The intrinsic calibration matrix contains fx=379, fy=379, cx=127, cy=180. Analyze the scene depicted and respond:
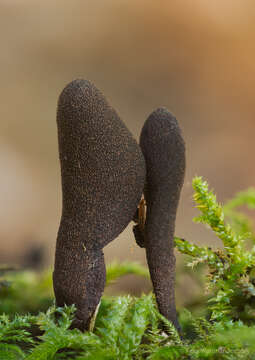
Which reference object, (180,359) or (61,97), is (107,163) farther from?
(180,359)

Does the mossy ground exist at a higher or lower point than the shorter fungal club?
lower

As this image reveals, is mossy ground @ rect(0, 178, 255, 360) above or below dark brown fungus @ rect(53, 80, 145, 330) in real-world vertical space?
below

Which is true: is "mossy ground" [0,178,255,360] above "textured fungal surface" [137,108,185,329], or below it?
below

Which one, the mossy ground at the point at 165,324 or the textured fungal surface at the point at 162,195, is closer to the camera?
the mossy ground at the point at 165,324

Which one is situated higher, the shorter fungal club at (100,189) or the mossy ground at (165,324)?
the shorter fungal club at (100,189)

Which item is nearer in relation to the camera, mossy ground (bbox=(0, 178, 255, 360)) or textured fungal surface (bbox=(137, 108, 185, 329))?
mossy ground (bbox=(0, 178, 255, 360))

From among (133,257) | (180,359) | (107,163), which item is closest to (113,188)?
(107,163)
